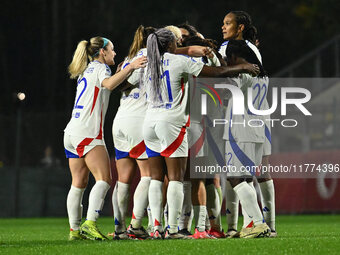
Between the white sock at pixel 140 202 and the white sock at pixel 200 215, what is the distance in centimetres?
56

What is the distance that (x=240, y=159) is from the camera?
1038 centimetres

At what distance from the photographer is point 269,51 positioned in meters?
47.1

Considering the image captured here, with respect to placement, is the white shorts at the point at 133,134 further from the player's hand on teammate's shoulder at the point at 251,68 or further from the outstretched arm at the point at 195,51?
the player's hand on teammate's shoulder at the point at 251,68

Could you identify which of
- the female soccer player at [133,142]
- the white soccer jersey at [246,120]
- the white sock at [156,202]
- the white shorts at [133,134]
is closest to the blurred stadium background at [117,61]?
the female soccer player at [133,142]

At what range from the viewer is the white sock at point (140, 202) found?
412 inches

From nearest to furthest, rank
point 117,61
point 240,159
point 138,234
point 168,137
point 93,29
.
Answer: point 168,137
point 240,159
point 138,234
point 117,61
point 93,29

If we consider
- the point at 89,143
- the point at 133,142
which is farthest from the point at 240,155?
the point at 89,143

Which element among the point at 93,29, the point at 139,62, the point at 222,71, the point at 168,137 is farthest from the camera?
the point at 93,29

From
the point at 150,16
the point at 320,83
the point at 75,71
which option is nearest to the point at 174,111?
the point at 75,71

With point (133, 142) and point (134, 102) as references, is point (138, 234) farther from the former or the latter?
point (134, 102)

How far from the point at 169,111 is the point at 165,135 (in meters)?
0.26

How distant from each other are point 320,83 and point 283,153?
530 cm

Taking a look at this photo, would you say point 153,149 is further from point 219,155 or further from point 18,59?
point 18,59

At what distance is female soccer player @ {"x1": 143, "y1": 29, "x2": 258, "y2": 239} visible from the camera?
32.7 feet
